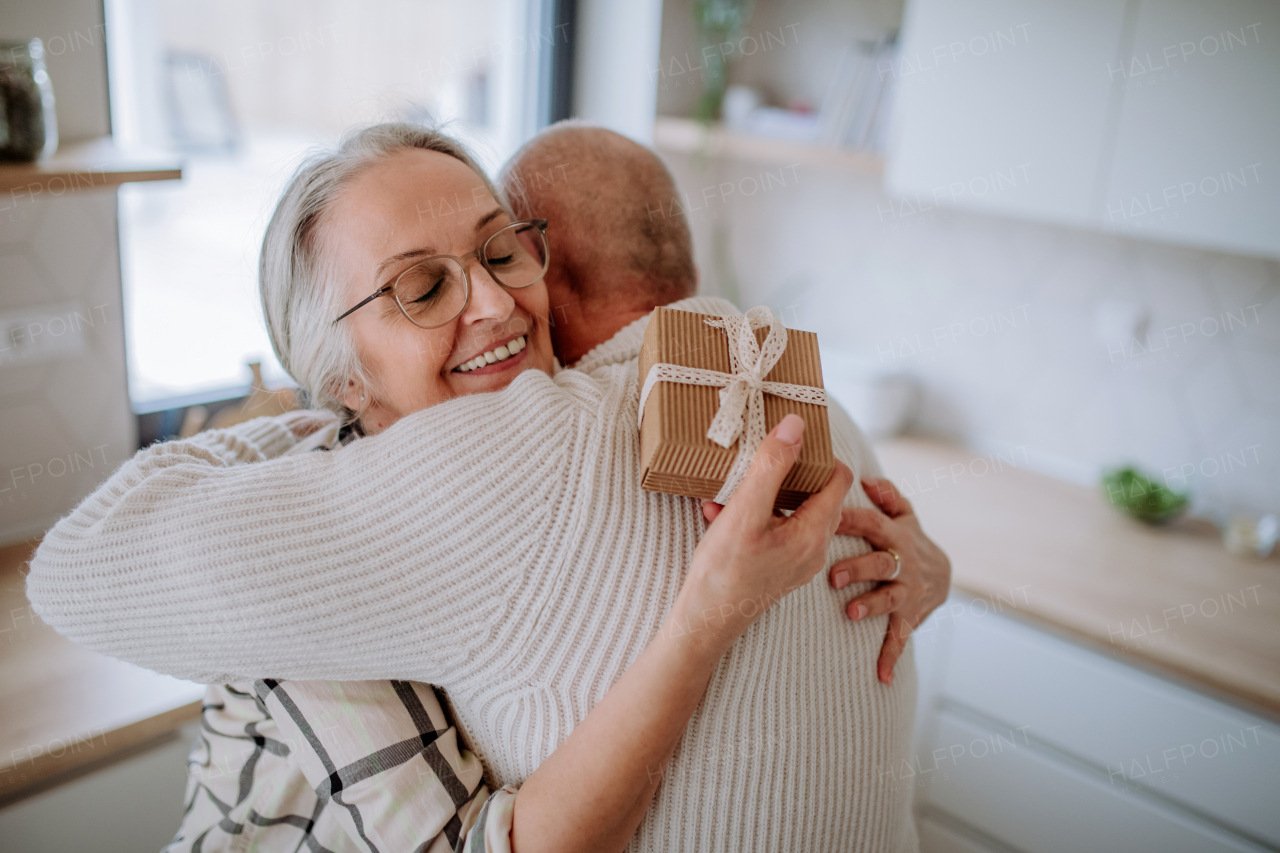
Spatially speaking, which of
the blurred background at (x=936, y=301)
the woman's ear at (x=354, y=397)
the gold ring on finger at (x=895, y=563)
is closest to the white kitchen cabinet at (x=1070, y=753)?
the blurred background at (x=936, y=301)

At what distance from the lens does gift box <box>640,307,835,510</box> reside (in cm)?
79

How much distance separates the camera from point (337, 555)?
806 mm

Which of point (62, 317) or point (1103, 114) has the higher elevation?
point (1103, 114)

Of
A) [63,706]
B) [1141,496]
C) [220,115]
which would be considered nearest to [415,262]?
[63,706]

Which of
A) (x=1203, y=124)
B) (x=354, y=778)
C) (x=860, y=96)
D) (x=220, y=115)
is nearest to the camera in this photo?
(x=354, y=778)

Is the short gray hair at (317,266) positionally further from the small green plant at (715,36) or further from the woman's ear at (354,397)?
the small green plant at (715,36)

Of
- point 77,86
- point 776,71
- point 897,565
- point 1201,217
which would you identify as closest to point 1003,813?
point 897,565

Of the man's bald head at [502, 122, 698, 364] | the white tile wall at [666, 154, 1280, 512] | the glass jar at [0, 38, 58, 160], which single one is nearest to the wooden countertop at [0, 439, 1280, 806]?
the white tile wall at [666, 154, 1280, 512]

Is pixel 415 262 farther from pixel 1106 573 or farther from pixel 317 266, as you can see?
pixel 1106 573

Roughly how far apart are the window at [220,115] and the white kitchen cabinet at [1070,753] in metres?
1.51

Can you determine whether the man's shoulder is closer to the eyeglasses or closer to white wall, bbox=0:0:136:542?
the eyeglasses

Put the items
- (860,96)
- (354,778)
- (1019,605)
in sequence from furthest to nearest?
(860,96) < (1019,605) < (354,778)

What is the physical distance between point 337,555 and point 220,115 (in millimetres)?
1513

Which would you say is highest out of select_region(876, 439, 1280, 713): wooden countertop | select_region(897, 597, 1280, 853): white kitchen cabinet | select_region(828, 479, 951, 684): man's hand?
select_region(828, 479, 951, 684): man's hand
